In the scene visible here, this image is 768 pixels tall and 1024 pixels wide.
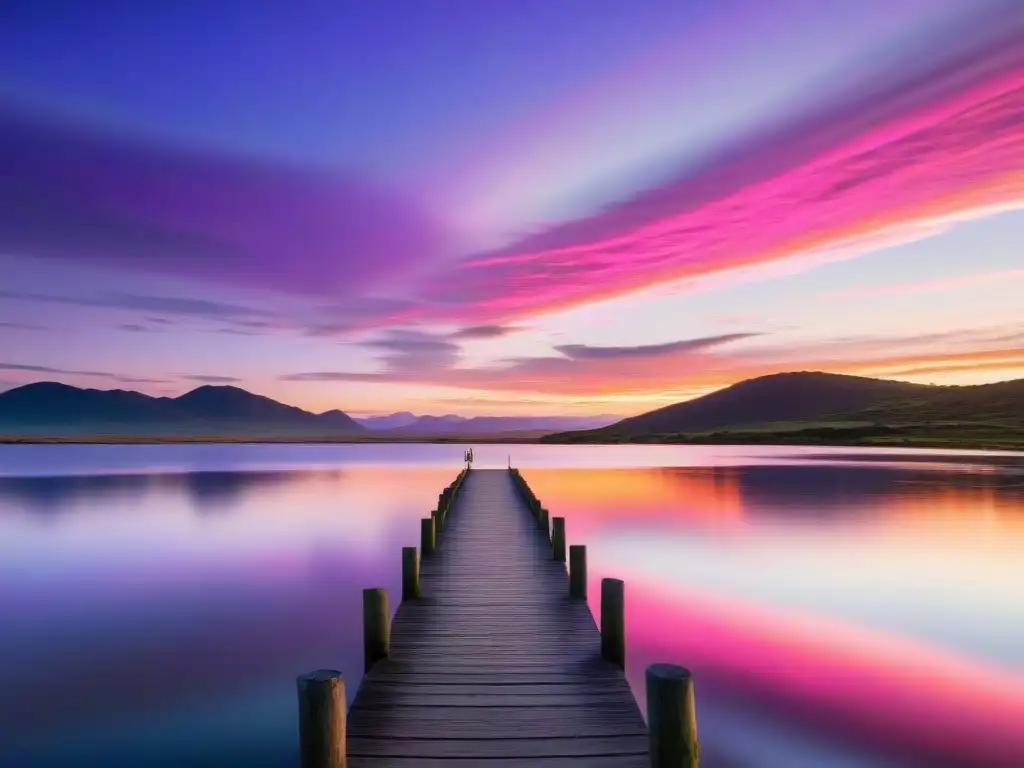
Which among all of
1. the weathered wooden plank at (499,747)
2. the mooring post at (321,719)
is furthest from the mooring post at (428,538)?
the mooring post at (321,719)

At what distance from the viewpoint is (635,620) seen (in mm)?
13820

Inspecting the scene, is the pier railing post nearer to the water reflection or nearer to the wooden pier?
the wooden pier

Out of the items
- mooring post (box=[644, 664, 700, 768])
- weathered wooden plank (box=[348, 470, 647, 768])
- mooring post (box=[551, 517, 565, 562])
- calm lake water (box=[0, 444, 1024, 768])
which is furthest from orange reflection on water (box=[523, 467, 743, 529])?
mooring post (box=[644, 664, 700, 768])

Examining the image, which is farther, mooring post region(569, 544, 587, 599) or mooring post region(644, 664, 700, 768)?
mooring post region(569, 544, 587, 599)

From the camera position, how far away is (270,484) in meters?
45.6

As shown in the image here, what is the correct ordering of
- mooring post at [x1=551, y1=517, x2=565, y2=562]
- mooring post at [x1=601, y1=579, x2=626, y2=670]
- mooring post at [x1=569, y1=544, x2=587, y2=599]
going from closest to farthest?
mooring post at [x1=601, y1=579, x2=626, y2=670] < mooring post at [x1=569, y1=544, x2=587, y2=599] < mooring post at [x1=551, y1=517, x2=565, y2=562]

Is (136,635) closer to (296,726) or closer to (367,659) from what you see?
(296,726)

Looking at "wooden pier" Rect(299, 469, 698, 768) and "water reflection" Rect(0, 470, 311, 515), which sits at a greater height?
"wooden pier" Rect(299, 469, 698, 768)

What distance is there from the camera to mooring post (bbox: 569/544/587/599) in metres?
10.7

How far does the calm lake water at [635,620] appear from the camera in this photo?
841cm

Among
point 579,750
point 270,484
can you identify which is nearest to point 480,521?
point 579,750

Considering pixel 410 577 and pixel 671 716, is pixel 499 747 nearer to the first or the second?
pixel 671 716

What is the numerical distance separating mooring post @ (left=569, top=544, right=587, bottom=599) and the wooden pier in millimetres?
22

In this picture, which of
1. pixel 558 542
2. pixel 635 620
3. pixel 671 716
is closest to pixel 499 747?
pixel 671 716
